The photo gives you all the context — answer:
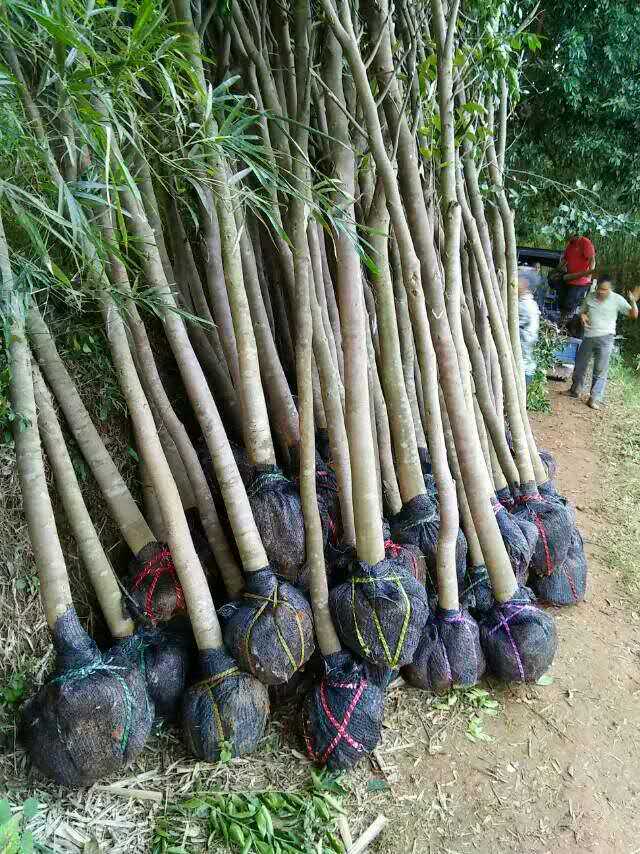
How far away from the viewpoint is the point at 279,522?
7.25 feet

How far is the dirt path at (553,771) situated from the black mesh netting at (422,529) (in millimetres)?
566

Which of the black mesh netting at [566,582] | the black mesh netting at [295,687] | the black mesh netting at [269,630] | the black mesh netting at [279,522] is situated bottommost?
the black mesh netting at [295,687]

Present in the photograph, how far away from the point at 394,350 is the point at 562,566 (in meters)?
1.42

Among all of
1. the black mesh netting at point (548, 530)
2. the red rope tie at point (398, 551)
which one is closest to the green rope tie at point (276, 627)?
the red rope tie at point (398, 551)

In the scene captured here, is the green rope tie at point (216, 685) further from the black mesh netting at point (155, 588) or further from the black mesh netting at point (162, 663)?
the black mesh netting at point (155, 588)

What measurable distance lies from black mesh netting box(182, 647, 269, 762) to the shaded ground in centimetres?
9

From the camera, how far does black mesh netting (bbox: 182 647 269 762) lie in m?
1.92

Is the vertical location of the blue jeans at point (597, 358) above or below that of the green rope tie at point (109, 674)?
above

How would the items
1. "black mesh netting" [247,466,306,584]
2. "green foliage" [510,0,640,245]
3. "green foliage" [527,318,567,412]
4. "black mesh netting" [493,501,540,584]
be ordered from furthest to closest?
"green foliage" [510,0,640,245] → "green foliage" [527,318,567,412] → "black mesh netting" [493,501,540,584] → "black mesh netting" [247,466,306,584]

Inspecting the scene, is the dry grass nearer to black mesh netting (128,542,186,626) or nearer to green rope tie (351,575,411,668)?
black mesh netting (128,542,186,626)

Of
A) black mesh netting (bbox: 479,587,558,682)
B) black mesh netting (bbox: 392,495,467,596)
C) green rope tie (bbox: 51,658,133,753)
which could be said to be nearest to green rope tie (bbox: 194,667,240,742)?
green rope tie (bbox: 51,658,133,753)

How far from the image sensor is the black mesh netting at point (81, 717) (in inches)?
67.1

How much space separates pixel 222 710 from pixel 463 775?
0.90m

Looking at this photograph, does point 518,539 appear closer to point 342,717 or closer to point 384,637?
point 384,637
